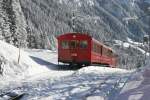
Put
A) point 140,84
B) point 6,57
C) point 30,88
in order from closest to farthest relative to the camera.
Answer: point 140,84, point 30,88, point 6,57

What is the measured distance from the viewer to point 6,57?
3091 centimetres

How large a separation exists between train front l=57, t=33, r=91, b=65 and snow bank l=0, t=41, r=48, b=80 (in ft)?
14.5

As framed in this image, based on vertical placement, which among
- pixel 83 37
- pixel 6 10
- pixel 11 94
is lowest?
pixel 11 94

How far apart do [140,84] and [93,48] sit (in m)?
19.9

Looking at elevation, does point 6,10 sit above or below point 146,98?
above

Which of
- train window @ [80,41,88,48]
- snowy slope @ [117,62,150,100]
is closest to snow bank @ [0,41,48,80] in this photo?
train window @ [80,41,88,48]

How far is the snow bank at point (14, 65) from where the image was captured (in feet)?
94.0

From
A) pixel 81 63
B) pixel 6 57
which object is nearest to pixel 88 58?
pixel 81 63

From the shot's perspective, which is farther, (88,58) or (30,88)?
(88,58)

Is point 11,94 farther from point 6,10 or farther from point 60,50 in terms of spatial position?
point 6,10

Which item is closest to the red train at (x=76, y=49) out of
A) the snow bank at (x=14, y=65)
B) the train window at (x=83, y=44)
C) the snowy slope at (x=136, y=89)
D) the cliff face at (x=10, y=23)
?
the train window at (x=83, y=44)

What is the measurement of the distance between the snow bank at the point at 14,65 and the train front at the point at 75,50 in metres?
4.43

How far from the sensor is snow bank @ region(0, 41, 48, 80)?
2864 centimetres

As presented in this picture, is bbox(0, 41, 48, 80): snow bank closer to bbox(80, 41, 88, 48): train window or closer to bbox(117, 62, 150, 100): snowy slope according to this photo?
bbox(80, 41, 88, 48): train window
